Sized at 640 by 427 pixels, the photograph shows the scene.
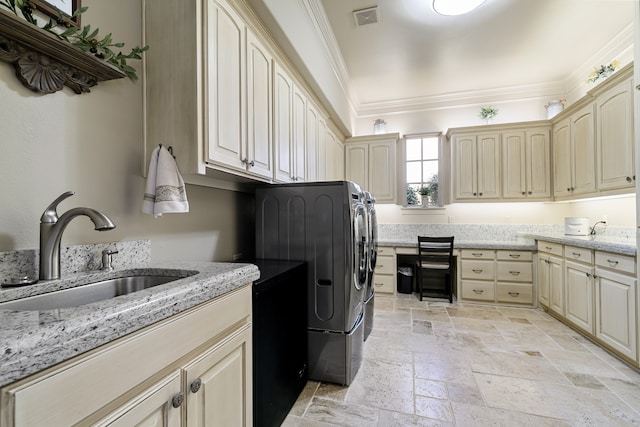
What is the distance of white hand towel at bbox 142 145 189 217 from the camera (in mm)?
1294

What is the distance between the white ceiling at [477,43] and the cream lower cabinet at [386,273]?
2475mm

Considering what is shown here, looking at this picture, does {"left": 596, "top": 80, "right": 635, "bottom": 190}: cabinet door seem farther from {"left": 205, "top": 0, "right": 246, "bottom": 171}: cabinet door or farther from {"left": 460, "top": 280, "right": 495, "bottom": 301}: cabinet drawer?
{"left": 205, "top": 0, "right": 246, "bottom": 171}: cabinet door

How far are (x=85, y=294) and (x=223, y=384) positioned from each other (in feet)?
2.00

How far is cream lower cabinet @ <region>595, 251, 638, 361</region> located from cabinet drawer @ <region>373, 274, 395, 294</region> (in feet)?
7.07

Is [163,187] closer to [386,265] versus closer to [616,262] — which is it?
[616,262]

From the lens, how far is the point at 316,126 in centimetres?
313

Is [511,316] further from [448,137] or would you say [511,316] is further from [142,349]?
[142,349]

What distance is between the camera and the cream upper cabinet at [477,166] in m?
4.16

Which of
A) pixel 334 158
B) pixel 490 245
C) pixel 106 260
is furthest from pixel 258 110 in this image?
pixel 490 245

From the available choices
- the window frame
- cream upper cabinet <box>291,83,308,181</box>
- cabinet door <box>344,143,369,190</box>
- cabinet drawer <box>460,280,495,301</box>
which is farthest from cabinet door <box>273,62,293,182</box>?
cabinet drawer <box>460,280,495,301</box>

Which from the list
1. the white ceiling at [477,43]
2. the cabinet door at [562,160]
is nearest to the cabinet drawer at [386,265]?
the cabinet door at [562,160]

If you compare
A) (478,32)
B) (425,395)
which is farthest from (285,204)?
(478,32)

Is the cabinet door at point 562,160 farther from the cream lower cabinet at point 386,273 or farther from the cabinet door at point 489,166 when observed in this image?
the cream lower cabinet at point 386,273

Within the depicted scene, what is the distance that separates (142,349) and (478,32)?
3855 millimetres
